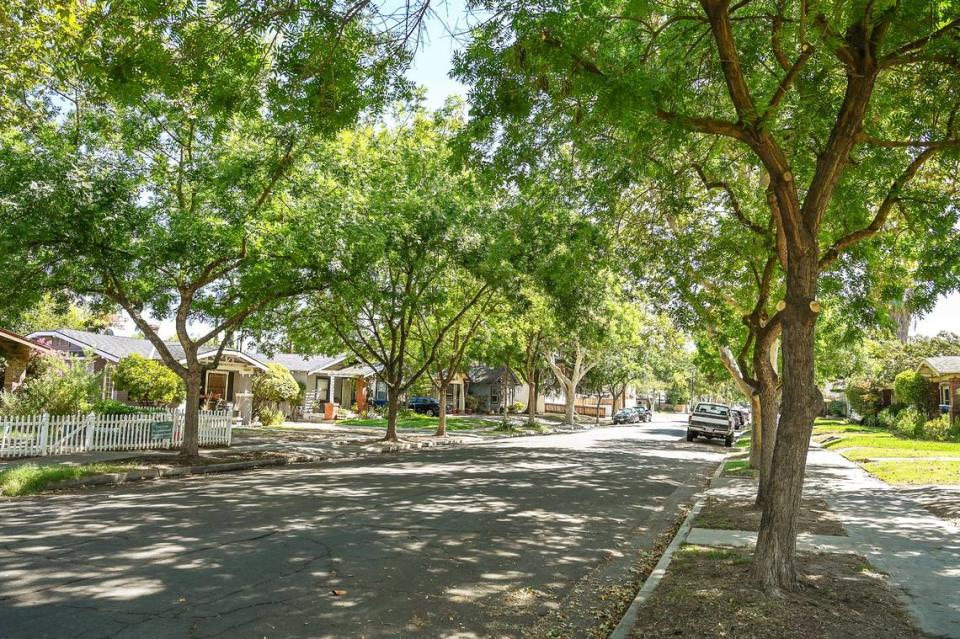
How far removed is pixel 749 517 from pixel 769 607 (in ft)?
16.6

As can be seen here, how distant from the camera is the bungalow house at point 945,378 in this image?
1334 inches

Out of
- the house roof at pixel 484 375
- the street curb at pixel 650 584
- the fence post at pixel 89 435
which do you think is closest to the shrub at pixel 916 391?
the house roof at pixel 484 375

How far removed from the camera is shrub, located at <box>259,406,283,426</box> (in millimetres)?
33250

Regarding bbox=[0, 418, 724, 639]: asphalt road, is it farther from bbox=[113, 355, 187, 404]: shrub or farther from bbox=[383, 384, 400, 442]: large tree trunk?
bbox=[113, 355, 187, 404]: shrub

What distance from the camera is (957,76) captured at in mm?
7859

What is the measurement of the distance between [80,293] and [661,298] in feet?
46.2

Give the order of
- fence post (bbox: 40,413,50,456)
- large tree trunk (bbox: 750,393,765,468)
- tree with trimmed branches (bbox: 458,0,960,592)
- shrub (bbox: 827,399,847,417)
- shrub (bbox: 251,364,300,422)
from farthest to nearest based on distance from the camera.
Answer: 1. shrub (bbox: 827,399,847,417)
2. shrub (bbox: 251,364,300,422)
3. large tree trunk (bbox: 750,393,765,468)
4. fence post (bbox: 40,413,50,456)
5. tree with trimmed branches (bbox: 458,0,960,592)

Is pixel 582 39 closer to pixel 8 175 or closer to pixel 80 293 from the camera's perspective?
pixel 8 175

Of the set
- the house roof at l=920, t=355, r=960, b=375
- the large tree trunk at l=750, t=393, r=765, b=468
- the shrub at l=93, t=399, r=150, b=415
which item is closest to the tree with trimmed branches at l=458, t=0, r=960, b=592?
the large tree trunk at l=750, t=393, r=765, b=468

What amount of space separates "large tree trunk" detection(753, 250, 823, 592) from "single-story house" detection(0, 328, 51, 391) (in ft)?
80.9

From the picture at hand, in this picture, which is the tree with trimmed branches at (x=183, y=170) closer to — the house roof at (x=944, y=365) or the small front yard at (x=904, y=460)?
the small front yard at (x=904, y=460)

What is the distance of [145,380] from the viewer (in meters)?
27.4

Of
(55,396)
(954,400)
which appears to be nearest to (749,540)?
(55,396)

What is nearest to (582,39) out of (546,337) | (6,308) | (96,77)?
(96,77)
